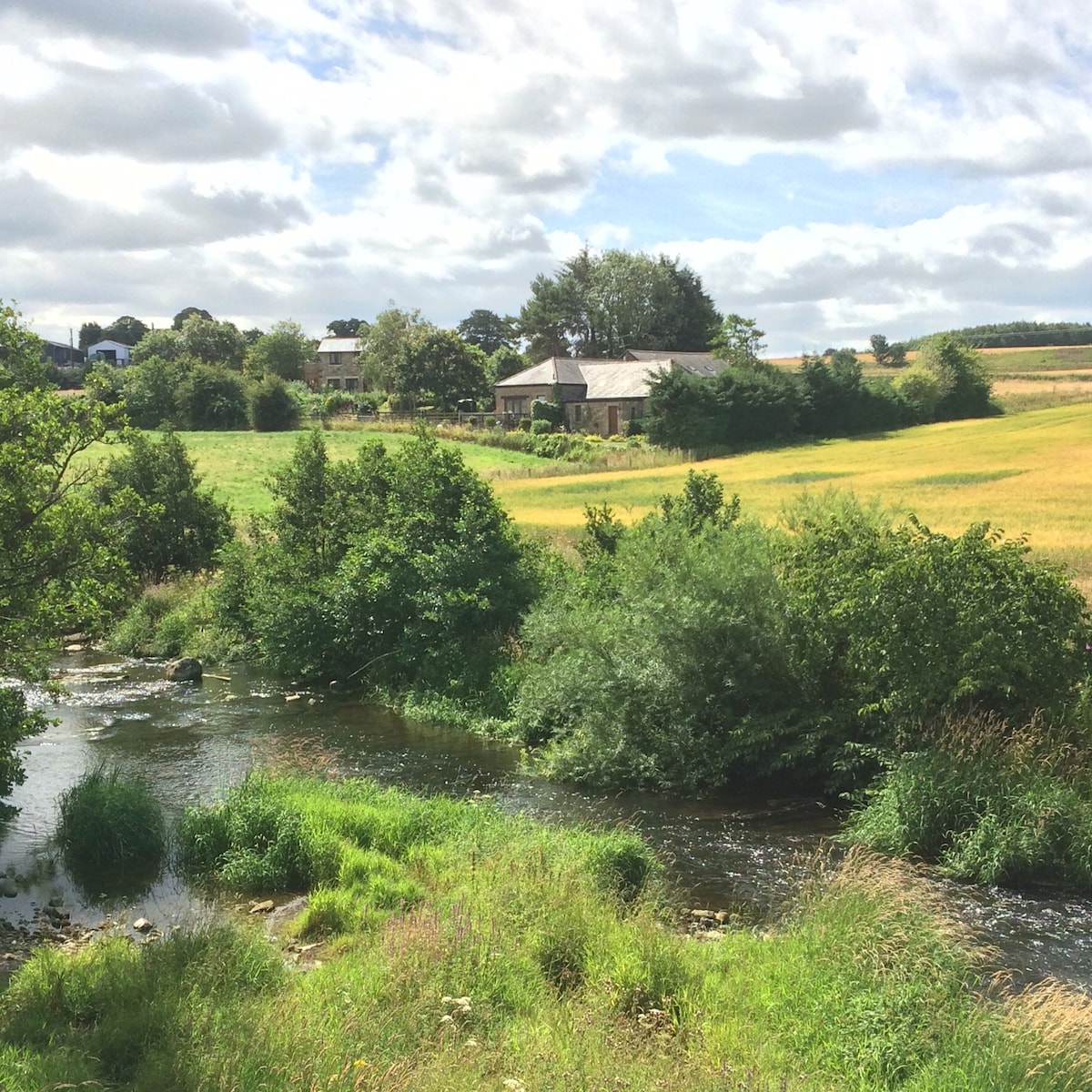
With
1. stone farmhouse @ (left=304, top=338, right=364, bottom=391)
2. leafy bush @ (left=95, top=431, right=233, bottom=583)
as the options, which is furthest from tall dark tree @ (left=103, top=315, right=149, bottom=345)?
leafy bush @ (left=95, top=431, right=233, bottom=583)

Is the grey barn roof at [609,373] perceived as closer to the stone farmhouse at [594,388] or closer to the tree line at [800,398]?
the stone farmhouse at [594,388]

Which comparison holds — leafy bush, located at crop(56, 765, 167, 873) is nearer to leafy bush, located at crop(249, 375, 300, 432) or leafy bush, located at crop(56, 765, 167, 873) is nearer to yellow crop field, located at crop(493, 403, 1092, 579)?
yellow crop field, located at crop(493, 403, 1092, 579)

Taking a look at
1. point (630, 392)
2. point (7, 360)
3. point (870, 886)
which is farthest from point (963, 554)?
point (630, 392)

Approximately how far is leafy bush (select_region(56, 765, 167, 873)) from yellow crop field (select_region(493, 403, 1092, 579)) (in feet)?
52.3

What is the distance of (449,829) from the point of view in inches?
516

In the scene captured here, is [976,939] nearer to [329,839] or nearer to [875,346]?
[329,839]

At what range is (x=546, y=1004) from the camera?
7.94 m

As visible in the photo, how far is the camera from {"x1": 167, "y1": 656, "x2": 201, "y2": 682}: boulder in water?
80.3ft

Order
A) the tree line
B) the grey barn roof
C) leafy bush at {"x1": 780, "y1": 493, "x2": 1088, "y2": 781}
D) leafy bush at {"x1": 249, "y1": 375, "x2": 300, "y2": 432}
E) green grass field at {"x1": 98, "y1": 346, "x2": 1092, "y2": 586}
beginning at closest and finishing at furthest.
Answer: leafy bush at {"x1": 780, "y1": 493, "x2": 1088, "y2": 781}
green grass field at {"x1": 98, "y1": 346, "x2": 1092, "y2": 586}
the tree line
leafy bush at {"x1": 249, "y1": 375, "x2": 300, "y2": 432}
the grey barn roof

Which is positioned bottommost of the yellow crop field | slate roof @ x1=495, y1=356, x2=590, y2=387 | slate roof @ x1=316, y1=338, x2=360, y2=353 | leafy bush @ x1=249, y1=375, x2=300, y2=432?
→ the yellow crop field

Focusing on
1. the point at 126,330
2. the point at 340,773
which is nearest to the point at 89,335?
the point at 126,330

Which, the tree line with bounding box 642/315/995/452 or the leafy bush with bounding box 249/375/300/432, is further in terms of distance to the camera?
the leafy bush with bounding box 249/375/300/432

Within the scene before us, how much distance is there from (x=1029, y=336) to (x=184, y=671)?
113 metres

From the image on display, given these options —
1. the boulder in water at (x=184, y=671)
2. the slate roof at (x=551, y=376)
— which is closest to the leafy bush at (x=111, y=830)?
the boulder in water at (x=184, y=671)
